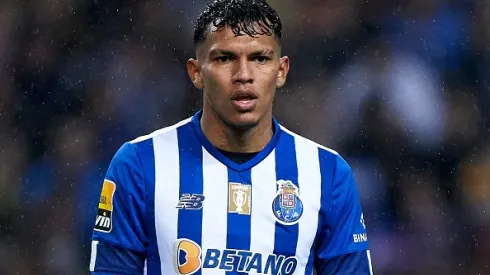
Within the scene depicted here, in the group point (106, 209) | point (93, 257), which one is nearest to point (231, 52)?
point (106, 209)

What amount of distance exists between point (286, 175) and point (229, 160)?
18cm

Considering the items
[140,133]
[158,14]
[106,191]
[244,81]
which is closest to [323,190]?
[244,81]

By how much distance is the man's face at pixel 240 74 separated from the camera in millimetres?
2643

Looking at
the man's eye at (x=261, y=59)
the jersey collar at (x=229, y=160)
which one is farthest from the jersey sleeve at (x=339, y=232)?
the man's eye at (x=261, y=59)

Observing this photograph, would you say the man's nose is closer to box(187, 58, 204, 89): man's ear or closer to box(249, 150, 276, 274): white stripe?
box(187, 58, 204, 89): man's ear

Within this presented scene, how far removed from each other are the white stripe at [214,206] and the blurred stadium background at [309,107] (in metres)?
2.41

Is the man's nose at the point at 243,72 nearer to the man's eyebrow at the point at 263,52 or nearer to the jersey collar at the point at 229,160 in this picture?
the man's eyebrow at the point at 263,52

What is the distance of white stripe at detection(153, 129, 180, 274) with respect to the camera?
2.71 meters

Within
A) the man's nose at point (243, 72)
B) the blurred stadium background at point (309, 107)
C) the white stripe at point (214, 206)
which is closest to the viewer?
the man's nose at point (243, 72)

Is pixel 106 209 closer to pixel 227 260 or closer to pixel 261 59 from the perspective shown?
pixel 227 260

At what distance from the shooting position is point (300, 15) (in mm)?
5520

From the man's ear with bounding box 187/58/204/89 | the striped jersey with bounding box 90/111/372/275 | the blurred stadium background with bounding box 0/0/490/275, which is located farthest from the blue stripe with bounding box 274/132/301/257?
the blurred stadium background with bounding box 0/0/490/275

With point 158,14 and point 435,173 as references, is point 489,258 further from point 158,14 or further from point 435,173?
point 158,14

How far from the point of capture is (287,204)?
9.12 feet
